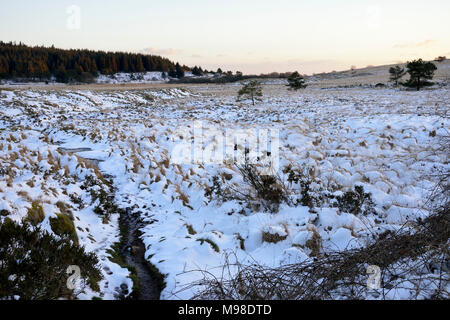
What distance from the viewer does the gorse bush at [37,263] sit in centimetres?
286

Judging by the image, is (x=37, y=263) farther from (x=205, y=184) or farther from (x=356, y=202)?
(x=356, y=202)

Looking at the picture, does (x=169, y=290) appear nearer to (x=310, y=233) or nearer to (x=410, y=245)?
(x=310, y=233)

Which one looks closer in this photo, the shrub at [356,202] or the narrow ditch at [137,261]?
the narrow ditch at [137,261]

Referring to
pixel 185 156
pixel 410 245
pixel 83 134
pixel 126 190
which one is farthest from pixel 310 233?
pixel 83 134

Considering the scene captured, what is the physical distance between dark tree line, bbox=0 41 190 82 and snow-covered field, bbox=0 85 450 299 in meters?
69.4

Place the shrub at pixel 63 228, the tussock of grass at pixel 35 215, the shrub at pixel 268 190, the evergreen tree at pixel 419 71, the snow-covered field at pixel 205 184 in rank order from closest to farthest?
the tussock of grass at pixel 35 215, the shrub at pixel 63 228, the snow-covered field at pixel 205 184, the shrub at pixel 268 190, the evergreen tree at pixel 419 71

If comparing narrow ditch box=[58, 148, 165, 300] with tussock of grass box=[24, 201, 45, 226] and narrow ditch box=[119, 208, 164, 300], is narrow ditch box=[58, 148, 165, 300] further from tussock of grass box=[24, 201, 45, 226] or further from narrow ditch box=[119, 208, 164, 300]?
tussock of grass box=[24, 201, 45, 226]

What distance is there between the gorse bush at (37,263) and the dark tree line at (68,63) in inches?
3117

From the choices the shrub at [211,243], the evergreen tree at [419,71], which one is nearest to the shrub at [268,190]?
the shrub at [211,243]

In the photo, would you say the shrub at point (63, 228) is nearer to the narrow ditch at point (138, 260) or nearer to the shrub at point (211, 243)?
the narrow ditch at point (138, 260)
